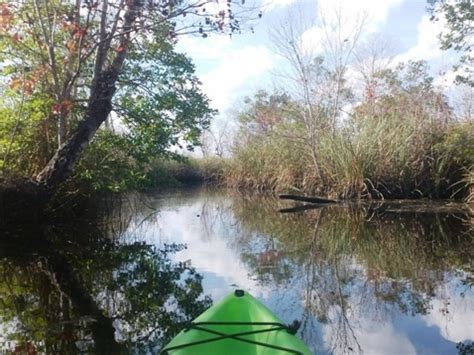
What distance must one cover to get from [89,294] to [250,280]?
4.73 feet

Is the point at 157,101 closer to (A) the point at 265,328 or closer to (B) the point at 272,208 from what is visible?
(B) the point at 272,208

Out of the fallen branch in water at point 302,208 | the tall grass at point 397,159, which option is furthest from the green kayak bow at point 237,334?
the tall grass at point 397,159

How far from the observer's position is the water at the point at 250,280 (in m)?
2.74

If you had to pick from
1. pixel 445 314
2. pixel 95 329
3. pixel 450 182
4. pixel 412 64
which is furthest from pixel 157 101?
pixel 412 64

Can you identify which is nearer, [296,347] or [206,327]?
[296,347]

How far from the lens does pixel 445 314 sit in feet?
10.2

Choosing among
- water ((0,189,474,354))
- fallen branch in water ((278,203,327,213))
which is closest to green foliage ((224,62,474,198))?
fallen branch in water ((278,203,327,213))

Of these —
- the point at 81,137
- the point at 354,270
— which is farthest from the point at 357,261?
the point at 81,137

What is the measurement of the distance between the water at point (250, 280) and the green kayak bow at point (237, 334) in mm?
571

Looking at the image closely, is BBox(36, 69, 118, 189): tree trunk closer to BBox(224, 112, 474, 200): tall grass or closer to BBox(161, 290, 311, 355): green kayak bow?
BBox(161, 290, 311, 355): green kayak bow

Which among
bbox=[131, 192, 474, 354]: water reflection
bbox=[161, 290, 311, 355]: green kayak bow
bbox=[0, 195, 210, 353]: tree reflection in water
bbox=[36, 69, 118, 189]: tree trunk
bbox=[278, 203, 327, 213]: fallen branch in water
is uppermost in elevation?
bbox=[36, 69, 118, 189]: tree trunk

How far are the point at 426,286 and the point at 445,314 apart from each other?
67 cm

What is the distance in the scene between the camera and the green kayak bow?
6.53 ft

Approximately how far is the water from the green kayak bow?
571mm
